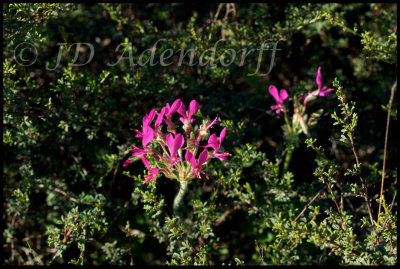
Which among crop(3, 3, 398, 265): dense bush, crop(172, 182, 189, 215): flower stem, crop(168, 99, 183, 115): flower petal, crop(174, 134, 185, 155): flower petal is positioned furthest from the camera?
crop(3, 3, 398, 265): dense bush

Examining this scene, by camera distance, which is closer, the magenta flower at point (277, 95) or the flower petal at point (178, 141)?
the flower petal at point (178, 141)

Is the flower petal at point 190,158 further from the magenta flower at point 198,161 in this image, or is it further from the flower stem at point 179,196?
the flower stem at point 179,196

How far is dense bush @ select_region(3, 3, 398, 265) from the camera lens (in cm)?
224

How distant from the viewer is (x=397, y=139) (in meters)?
2.81

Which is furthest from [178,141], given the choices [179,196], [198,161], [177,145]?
[179,196]

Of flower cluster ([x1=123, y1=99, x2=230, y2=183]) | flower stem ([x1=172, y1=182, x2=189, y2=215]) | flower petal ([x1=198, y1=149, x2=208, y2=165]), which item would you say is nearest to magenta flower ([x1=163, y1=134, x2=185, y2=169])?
flower cluster ([x1=123, y1=99, x2=230, y2=183])

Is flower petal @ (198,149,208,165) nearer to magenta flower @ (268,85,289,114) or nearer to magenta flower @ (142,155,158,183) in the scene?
magenta flower @ (142,155,158,183)

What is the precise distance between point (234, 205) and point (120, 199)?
2.45 ft

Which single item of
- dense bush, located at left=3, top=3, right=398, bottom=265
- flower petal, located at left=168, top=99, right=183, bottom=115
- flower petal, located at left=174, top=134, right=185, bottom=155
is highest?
flower petal, located at left=168, top=99, right=183, bottom=115

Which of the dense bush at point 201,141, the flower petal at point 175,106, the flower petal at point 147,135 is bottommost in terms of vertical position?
the dense bush at point 201,141

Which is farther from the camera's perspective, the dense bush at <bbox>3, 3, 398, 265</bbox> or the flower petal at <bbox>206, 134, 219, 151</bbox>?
the dense bush at <bbox>3, 3, 398, 265</bbox>

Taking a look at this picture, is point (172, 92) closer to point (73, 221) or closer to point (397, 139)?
point (73, 221)

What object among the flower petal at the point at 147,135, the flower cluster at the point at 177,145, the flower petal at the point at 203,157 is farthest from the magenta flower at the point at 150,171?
the flower petal at the point at 203,157

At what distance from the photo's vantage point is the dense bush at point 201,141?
2238 mm
